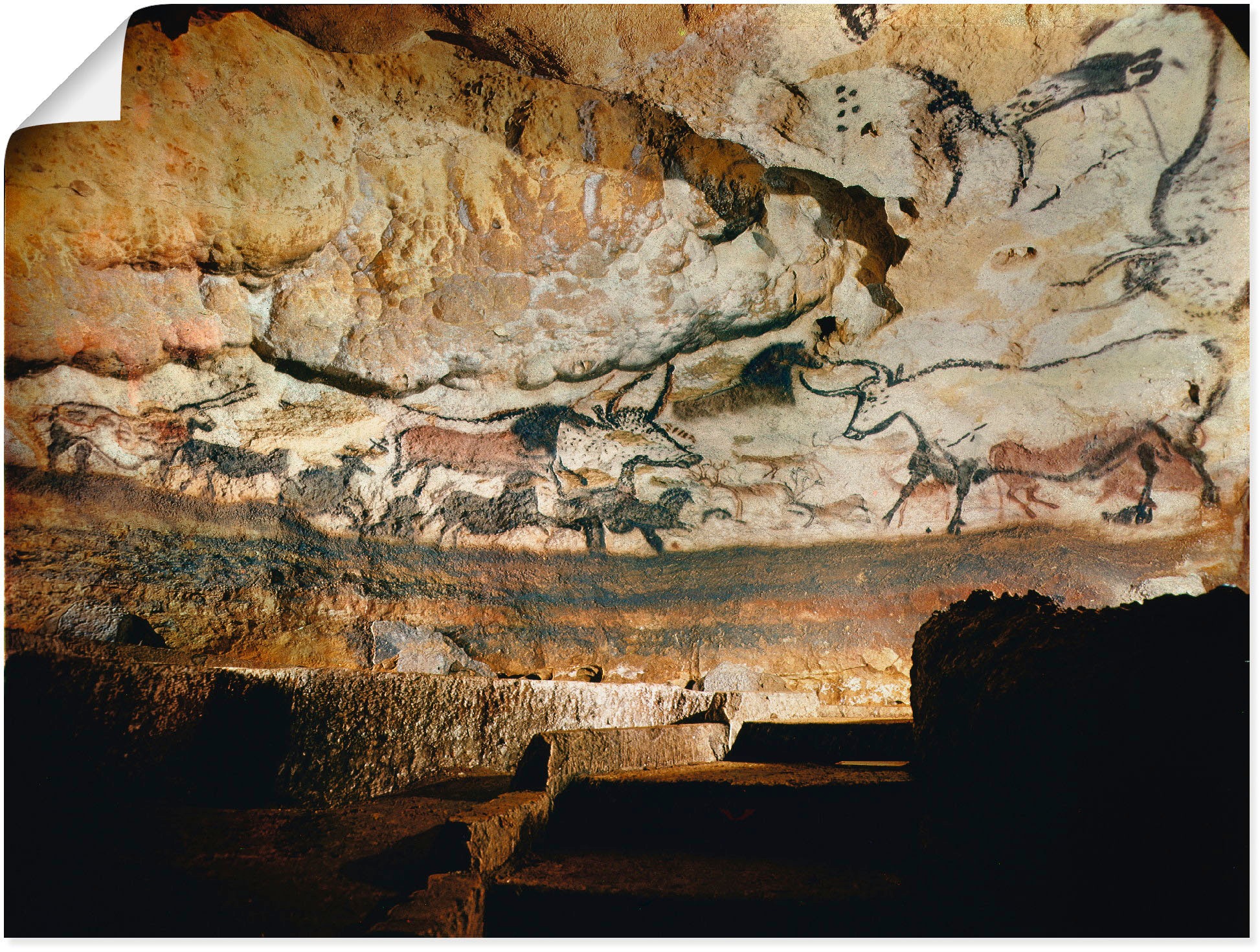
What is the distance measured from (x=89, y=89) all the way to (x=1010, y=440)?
4.49 m

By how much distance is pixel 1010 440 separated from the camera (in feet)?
14.4

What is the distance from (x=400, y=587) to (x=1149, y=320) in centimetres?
424

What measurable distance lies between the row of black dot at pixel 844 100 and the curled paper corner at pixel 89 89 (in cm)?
210

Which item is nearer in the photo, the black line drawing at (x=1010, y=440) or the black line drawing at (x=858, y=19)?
the black line drawing at (x=858, y=19)

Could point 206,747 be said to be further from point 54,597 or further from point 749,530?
point 749,530

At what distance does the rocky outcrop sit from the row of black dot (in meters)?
2.01

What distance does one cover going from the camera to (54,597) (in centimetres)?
321

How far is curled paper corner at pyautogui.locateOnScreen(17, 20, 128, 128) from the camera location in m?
1.66

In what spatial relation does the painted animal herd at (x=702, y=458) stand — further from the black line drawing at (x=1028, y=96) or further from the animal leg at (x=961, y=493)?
the black line drawing at (x=1028, y=96)

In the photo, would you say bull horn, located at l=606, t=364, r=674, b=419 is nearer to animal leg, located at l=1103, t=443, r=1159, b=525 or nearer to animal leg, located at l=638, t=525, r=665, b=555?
animal leg, located at l=638, t=525, r=665, b=555

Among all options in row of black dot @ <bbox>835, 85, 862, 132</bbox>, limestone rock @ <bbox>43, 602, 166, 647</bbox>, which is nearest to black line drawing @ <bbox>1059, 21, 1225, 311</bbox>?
row of black dot @ <bbox>835, 85, 862, 132</bbox>

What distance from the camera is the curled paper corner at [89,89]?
1.66 metres

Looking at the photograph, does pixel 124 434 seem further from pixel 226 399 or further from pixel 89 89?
pixel 89 89

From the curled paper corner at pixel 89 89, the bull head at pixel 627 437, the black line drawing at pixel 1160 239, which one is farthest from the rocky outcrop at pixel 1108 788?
the bull head at pixel 627 437
